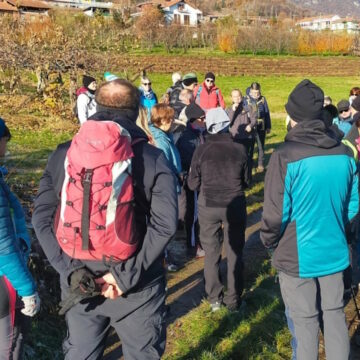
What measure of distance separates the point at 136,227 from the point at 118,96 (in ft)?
2.17

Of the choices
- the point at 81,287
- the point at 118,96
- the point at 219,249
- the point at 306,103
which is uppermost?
the point at 118,96

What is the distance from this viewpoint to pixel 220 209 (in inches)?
168

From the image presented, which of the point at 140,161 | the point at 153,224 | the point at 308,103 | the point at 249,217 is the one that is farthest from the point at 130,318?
the point at 249,217

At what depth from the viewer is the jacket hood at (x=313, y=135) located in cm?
278

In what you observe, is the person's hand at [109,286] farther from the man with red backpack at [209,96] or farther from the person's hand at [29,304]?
the man with red backpack at [209,96]

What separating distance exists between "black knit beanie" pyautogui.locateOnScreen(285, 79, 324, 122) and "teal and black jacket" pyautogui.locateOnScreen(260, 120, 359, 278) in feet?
0.27

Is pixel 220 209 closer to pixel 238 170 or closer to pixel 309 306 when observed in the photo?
pixel 238 170

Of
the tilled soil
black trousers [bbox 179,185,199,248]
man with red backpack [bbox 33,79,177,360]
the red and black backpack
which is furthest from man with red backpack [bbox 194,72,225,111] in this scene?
the tilled soil

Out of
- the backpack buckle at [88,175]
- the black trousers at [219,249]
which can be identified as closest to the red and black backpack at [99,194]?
the backpack buckle at [88,175]

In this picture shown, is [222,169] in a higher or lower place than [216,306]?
higher

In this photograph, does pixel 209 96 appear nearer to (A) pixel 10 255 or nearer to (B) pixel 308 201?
(B) pixel 308 201

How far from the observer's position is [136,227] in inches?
88.1

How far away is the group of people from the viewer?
2.11 m

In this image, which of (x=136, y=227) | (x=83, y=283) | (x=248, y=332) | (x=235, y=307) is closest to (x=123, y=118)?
(x=136, y=227)
